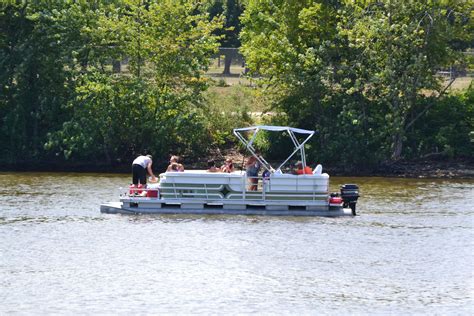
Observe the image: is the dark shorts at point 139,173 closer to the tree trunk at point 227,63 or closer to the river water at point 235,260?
the river water at point 235,260

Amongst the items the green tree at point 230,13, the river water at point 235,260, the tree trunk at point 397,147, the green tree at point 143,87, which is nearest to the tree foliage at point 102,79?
the green tree at point 143,87

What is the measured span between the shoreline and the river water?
6.14 m

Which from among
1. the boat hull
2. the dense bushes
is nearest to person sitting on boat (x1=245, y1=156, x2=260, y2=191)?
the boat hull

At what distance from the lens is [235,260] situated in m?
27.4

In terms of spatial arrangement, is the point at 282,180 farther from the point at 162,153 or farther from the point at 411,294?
the point at 162,153

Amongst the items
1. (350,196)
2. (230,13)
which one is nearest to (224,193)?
(350,196)

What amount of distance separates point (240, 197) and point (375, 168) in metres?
11.8

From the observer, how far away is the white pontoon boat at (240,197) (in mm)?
33000

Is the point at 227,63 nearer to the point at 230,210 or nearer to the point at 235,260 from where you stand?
the point at 230,210

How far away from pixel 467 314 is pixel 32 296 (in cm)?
925

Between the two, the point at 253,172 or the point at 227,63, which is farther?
the point at 227,63

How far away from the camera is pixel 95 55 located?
45500 millimetres

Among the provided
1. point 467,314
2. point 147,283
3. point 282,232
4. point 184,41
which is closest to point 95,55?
point 184,41

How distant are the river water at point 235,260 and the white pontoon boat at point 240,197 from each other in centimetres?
48
